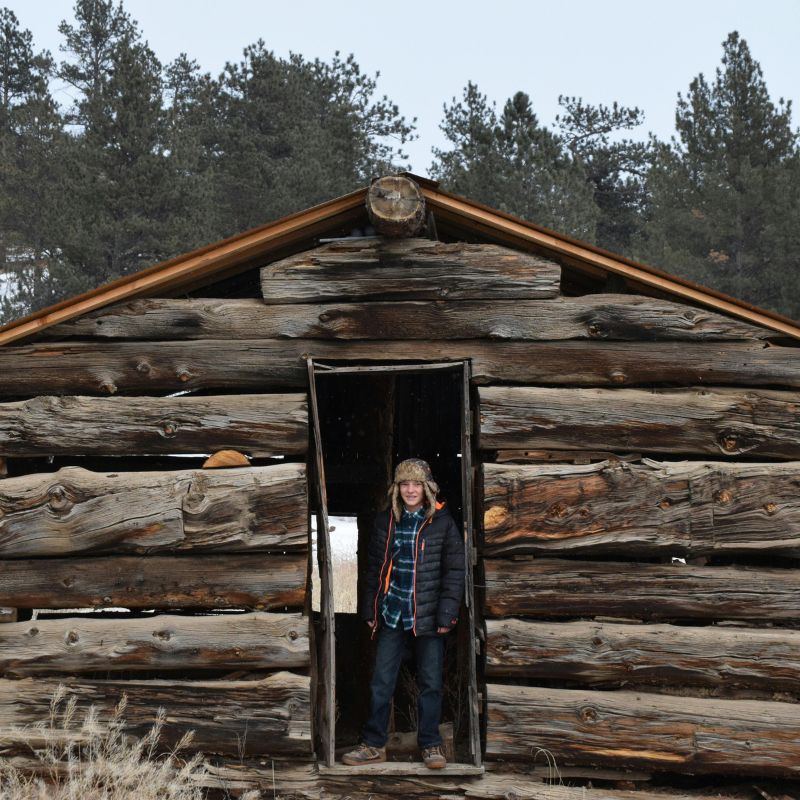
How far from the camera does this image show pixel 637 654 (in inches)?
247

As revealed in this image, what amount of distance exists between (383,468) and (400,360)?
7.50ft

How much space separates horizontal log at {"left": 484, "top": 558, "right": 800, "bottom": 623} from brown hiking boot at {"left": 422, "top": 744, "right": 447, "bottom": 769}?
93cm

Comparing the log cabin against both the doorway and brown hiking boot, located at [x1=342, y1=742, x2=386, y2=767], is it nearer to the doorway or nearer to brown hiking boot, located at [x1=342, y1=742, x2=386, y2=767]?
brown hiking boot, located at [x1=342, y1=742, x2=386, y2=767]

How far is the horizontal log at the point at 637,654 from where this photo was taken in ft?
20.6

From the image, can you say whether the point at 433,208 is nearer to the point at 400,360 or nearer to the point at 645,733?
the point at 400,360

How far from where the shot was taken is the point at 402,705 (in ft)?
27.9

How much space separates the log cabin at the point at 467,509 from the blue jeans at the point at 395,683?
0.84 feet

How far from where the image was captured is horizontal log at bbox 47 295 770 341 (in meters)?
6.56

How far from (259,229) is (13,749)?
3638mm

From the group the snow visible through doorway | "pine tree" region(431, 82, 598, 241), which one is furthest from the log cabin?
"pine tree" region(431, 82, 598, 241)

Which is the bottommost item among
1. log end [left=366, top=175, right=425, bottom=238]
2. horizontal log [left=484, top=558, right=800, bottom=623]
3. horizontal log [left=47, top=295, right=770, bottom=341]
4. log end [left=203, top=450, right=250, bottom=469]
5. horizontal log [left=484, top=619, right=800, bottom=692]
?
horizontal log [left=484, top=619, right=800, bottom=692]

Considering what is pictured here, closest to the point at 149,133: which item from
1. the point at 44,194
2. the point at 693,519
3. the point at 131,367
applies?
the point at 44,194

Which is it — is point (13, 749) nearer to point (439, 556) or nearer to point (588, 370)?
point (439, 556)

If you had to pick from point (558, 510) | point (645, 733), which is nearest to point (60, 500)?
point (558, 510)
